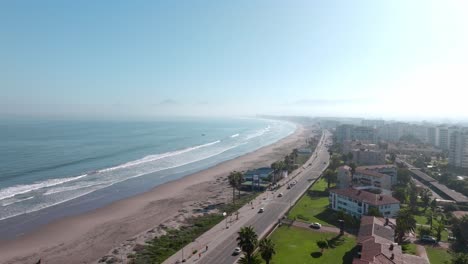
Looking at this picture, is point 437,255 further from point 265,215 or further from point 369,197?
point 265,215

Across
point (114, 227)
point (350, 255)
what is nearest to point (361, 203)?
point (350, 255)

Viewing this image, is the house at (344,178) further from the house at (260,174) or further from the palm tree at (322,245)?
the palm tree at (322,245)

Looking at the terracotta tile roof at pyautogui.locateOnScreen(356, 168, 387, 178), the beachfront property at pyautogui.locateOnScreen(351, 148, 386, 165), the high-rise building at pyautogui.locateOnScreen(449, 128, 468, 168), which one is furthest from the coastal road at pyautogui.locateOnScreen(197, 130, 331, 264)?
the high-rise building at pyautogui.locateOnScreen(449, 128, 468, 168)

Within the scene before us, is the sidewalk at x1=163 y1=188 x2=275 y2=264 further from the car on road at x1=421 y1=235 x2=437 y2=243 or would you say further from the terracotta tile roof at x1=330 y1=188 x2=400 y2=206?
the car on road at x1=421 y1=235 x2=437 y2=243

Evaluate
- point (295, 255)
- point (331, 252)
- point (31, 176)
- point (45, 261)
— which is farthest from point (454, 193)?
point (31, 176)

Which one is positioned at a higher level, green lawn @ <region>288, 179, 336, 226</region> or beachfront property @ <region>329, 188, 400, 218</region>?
beachfront property @ <region>329, 188, 400, 218</region>

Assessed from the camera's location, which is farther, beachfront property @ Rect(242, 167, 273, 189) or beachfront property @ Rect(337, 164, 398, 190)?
beachfront property @ Rect(242, 167, 273, 189)

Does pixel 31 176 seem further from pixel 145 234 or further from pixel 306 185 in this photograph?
pixel 306 185
